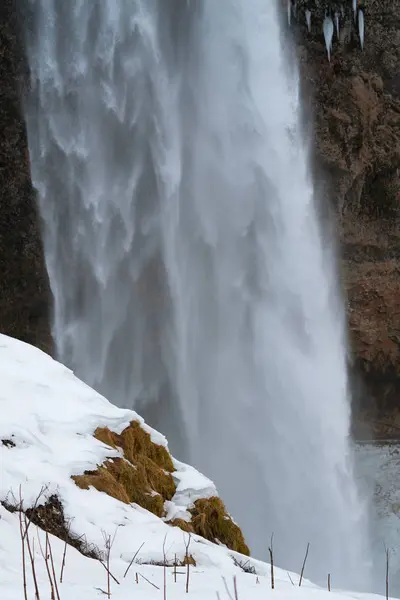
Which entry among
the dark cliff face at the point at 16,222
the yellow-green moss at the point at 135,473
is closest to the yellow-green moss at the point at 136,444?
the yellow-green moss at the point at 135,473

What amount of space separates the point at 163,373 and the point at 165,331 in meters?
0.86

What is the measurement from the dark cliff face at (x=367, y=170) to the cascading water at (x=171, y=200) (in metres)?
1.55

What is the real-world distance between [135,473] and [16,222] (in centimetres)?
1292

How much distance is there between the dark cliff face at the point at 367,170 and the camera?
53.2 feet

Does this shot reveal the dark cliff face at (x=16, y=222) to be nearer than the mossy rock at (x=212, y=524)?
No

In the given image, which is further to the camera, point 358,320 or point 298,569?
point 358,320

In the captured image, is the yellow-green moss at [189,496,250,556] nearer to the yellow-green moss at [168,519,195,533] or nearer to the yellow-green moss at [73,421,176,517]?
the yellow-green moss at [168,519,195,533]

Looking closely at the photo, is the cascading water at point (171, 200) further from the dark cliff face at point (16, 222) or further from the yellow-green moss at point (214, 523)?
the yellow-green moss at point (214, 523)

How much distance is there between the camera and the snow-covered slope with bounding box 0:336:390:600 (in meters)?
2.42

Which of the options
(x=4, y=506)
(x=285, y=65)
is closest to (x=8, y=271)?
(x=285, y=65)

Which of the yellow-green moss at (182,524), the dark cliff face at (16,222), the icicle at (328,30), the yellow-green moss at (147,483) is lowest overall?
the yellow-green moss at (182,524)

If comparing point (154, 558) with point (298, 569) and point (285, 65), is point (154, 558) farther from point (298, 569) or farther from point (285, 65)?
point (285, 65)

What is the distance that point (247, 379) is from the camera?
13922mm

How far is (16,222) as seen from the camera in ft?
52.7
